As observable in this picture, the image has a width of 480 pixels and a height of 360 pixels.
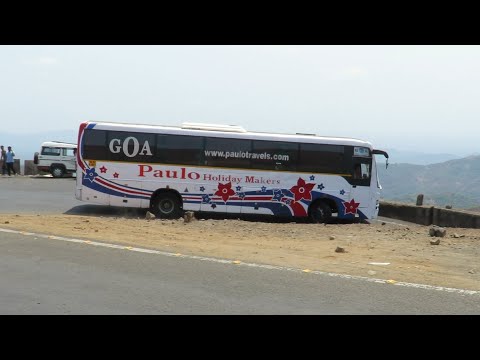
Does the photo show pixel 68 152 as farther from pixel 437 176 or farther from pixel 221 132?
pixel 437 176

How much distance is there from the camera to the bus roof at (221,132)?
16938 mm

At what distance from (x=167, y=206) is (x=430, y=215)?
10.5 m

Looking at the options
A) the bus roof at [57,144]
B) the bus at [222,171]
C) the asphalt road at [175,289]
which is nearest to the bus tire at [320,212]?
the bus at [222,171]

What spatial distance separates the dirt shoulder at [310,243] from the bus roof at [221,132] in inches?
132

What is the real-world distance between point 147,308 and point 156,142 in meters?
11.5

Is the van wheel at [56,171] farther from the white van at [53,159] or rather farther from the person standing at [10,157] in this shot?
the person standing at [10,157]

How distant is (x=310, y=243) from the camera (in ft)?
39.7

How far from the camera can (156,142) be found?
1695 centimetres

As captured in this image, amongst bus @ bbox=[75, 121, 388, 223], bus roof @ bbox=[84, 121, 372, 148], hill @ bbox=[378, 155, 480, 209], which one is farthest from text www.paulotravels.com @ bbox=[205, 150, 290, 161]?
hill @ bbox=[378, 155, 480, 209]

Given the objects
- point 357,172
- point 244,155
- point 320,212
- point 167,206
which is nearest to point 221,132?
point 244,155

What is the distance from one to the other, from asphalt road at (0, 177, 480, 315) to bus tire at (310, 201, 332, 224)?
9.08 meters

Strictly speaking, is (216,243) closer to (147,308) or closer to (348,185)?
(147,308)

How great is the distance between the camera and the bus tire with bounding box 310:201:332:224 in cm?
1727
